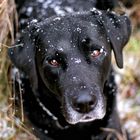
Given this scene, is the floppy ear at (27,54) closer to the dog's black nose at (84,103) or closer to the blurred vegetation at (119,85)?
the blurred vegetation at (119,85)

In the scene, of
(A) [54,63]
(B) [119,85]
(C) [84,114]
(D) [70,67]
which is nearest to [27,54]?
(A) [54,63]

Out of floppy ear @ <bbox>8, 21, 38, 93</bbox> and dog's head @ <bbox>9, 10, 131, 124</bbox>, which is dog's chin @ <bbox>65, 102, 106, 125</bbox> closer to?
dog's head @ <bbox>9, 10, 131, 124</bbox>

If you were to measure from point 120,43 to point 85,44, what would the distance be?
13.1 inches

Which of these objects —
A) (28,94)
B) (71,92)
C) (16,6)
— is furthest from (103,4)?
(71,92)

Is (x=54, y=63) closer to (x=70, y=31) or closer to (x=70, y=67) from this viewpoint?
(x=70, y=67)

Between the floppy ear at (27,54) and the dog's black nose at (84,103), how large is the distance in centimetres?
45

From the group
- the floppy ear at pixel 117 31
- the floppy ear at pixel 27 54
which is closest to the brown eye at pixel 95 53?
the floppy ear at pixel 117 31

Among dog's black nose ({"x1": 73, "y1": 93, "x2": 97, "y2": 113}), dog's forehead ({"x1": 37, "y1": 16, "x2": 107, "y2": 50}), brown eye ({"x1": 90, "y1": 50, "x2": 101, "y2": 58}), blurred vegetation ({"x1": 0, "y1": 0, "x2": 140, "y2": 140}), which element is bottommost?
blurred vegetation ({"x1": 0, "y1": 0, "x2": 140, "y2": 140})

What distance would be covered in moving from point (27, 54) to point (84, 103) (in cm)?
58

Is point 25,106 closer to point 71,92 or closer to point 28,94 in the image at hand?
point 28,94

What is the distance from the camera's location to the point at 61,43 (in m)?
3.54

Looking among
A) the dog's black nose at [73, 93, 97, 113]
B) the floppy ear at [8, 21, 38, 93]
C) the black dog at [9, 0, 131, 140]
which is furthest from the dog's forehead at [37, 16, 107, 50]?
the dog's black nose at [73, 93, 97, 113]

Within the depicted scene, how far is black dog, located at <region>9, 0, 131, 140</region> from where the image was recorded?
3.45m

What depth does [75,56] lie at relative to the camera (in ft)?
11.5
